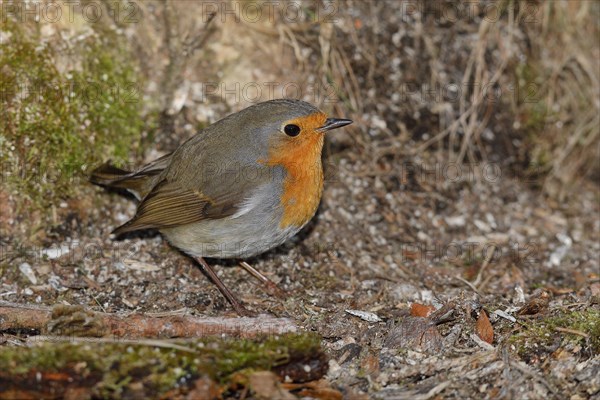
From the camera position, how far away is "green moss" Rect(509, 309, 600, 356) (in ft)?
12.2

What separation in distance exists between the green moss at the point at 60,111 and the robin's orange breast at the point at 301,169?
1433 millimetres

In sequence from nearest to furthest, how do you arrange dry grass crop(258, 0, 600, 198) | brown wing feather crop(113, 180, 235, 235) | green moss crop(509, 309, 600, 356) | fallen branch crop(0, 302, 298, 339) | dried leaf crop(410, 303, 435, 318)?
fallen branch crop(0, 302, 298, 339)
green moss crop(509, 309, 600, 356)
dried leaf crop(410, 303, 435, 318)
brown wing feather crop(113, 180, 235, 235)
dry grass crop(258, 0, 600, 198)

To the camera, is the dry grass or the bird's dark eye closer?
the bird's dark eye

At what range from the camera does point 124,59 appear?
532 cm

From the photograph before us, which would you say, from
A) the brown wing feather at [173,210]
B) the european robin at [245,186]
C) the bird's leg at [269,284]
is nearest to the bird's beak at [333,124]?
the european robin at [245,186]

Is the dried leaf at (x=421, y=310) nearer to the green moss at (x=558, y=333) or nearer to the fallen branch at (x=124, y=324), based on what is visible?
the green moss at (x=558, y=333)

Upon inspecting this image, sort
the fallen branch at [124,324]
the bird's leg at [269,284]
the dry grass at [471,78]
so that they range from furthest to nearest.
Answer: the dry grass at [471,78] → the bird's leg at [269,284] → the fallen branch at [124,324]

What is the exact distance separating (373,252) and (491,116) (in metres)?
1.87

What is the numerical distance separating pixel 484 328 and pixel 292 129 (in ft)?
5.44

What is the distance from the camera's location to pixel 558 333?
3803mm

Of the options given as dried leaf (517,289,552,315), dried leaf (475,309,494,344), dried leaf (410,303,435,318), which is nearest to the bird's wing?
dried leaf (410,303,435,318)

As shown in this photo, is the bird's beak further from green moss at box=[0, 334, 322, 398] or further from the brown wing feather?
green moss at box=[0, 334, 322, 398]

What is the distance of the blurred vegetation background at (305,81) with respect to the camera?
4.89 metres

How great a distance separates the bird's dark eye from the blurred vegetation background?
125cm
